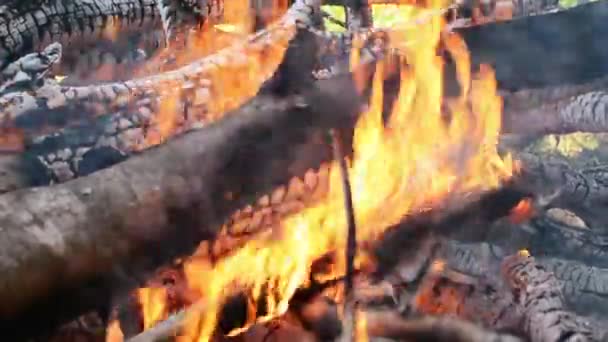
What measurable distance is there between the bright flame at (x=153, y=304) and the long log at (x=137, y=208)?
0.14 m

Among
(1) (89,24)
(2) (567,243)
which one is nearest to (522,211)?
(2) (567,243)

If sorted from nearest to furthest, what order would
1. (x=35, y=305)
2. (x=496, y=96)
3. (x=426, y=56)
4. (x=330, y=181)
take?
(x=35, y=305), (x=330, y=181), (x=426, y=56), (x=496, y=96)

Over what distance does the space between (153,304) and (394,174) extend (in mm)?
622

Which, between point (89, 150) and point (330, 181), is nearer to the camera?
point (89, 150)

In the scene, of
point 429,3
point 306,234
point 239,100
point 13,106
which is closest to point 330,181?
point 306,234

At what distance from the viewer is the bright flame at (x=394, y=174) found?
1.72 meters

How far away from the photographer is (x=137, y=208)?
1400 mm

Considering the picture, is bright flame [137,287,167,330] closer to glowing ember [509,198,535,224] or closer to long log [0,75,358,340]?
long log [0,75,358,340]

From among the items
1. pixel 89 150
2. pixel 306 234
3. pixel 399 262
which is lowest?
pixel 399 262

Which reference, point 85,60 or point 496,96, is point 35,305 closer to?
point 496,96

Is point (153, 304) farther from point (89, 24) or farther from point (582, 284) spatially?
point (89, 24)

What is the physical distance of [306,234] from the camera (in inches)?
71.4

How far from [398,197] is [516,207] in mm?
415

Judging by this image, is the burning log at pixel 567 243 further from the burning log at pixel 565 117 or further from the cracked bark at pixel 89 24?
the cracked bark at pixel 89 24
